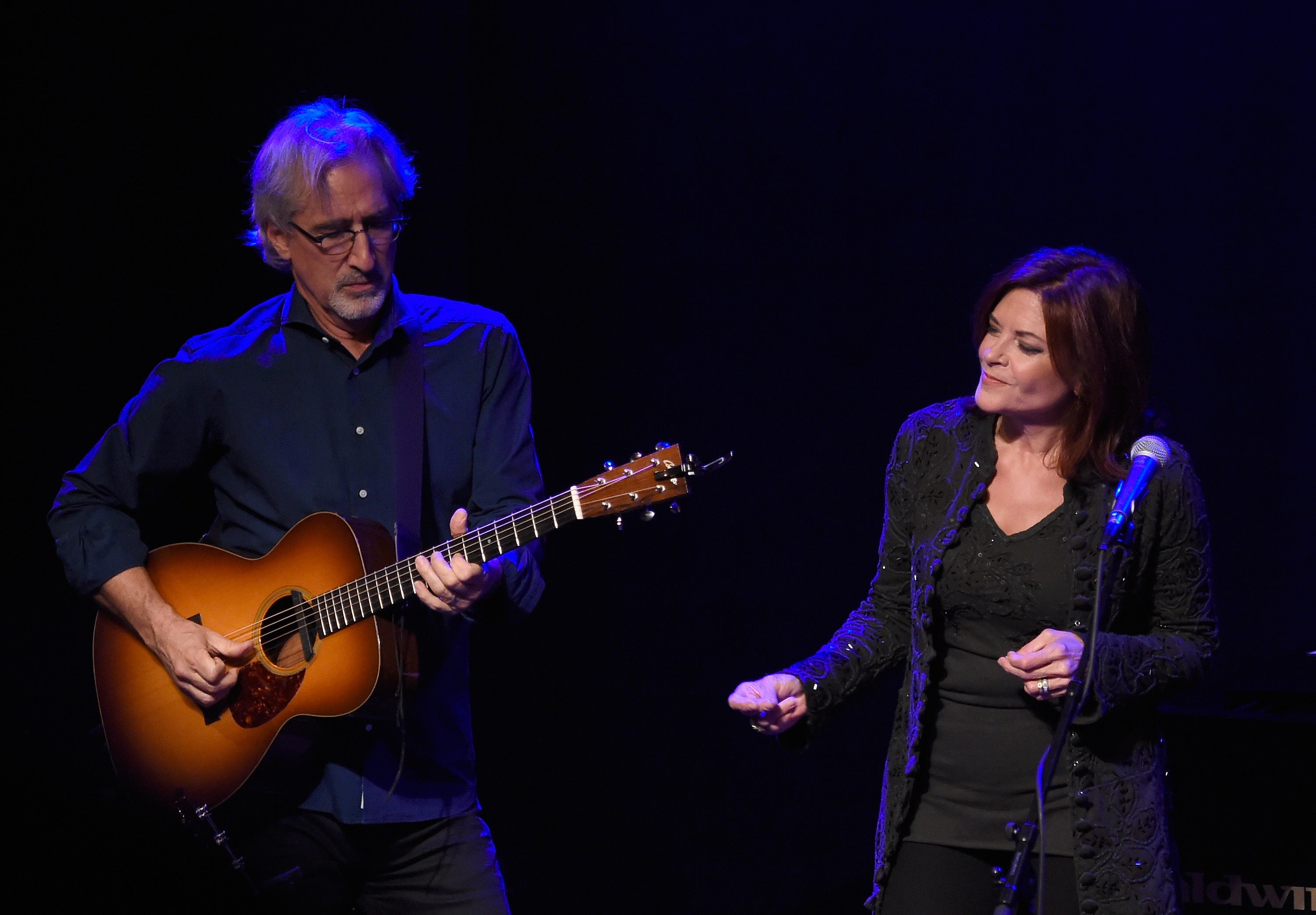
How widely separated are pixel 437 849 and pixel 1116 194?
3.13 metres

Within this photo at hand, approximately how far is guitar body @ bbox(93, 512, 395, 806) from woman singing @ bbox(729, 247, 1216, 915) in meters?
0.92

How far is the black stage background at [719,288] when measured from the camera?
381cm

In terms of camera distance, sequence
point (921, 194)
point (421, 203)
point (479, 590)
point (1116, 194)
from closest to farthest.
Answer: point (479, 590) → point (1116, 194) → point (921, 194) → point (421, 203)

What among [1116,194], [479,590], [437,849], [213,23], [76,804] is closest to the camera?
[76,804]

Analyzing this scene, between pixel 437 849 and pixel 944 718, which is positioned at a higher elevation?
pixel 944 718

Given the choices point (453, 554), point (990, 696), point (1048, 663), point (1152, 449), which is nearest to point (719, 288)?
point (453, 554)

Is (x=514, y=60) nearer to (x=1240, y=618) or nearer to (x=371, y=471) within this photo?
(x=371, y=471)

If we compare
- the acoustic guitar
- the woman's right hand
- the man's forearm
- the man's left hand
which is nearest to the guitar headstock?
the acoustic guitar

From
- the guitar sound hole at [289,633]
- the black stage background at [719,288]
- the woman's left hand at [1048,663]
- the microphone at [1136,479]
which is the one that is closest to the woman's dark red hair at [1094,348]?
the microphone at [1136,479]

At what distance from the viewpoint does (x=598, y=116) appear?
5113mm

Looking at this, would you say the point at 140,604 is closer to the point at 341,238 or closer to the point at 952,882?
the point at 341,238

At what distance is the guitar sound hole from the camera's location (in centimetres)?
281

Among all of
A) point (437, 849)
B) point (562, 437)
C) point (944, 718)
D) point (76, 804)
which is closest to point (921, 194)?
point (562, 437)

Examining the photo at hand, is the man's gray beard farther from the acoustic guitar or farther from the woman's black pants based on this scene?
the woman's black pants
